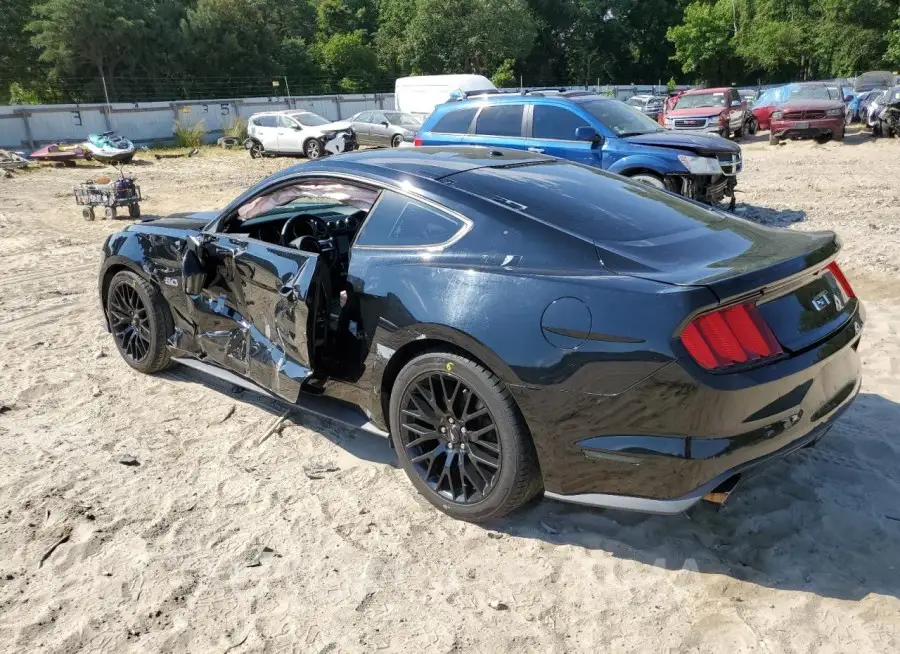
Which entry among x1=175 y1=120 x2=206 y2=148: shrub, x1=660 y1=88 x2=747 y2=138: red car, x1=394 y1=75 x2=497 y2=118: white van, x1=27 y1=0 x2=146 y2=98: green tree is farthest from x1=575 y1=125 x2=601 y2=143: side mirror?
x1=27 y1=0 x2=146 y2=98: green tree

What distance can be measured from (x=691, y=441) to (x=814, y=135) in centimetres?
1946

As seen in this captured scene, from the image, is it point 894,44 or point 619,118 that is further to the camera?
point 894,44

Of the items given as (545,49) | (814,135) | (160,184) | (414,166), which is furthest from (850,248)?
(545,49)

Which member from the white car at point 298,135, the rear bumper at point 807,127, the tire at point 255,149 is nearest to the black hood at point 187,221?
the white car at point 298,135

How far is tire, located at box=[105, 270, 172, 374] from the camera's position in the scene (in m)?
4.74

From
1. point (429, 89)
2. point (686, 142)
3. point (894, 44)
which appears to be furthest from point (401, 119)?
point (894, 44)

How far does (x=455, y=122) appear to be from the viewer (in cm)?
1030

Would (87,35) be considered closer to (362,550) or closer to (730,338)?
(362,550)

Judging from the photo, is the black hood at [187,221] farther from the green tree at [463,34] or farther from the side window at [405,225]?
the green tree at [463,34]

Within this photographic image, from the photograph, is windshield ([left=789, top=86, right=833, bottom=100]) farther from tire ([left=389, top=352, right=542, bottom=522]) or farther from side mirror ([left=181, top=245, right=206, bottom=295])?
tire ([left=389, top=352, right=542, bottom=522])

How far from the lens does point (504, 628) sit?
2668 mm

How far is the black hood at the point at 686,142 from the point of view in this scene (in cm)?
906

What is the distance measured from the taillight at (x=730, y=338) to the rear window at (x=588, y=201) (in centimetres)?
61

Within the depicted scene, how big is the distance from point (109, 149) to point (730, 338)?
79.4 feet
